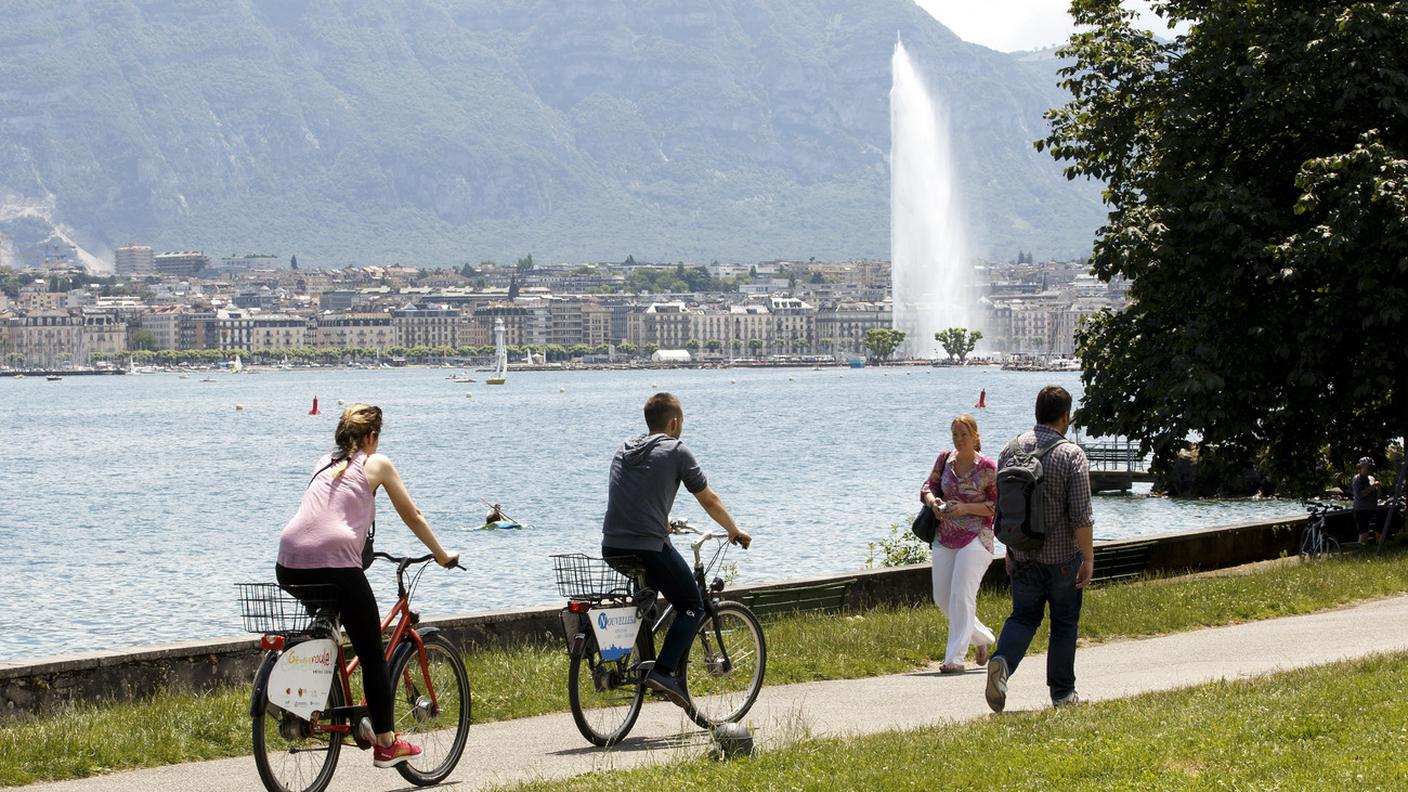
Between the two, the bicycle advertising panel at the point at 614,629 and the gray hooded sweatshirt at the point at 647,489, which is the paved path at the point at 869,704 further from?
the gray hooded sweatshirt at the point at 647,489

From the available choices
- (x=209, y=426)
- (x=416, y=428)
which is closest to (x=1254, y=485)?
(x=416, y=428)

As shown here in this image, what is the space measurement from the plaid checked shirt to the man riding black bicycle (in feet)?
6.38

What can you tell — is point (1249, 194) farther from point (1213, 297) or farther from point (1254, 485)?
point (1254, 485)

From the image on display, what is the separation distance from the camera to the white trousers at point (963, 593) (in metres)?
13.7

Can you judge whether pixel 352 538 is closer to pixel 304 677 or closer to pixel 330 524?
pixel 330 524

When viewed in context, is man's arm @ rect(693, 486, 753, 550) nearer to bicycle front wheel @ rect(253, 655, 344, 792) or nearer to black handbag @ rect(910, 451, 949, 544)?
bicycle front wheel @ rect(253, 655, 344, 792)

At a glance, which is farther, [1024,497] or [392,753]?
[1024,497]

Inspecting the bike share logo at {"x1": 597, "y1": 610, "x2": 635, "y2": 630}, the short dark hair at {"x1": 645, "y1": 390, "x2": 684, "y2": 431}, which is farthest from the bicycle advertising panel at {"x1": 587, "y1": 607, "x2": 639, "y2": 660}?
the short dark hair at {"x1": 645, "y1": 390, "x2": 684, "y2": 431}

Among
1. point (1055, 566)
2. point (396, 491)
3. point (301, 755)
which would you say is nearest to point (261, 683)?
point (301, 755)

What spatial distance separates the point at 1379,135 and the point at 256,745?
1758 cm

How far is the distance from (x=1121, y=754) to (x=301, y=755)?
158 inches

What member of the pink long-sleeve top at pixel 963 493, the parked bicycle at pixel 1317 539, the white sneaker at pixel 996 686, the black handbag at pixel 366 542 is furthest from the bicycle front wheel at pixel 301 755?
the parked bicycle at pixel 1317 539

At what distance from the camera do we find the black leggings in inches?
356

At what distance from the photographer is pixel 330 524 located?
9.04 metres
